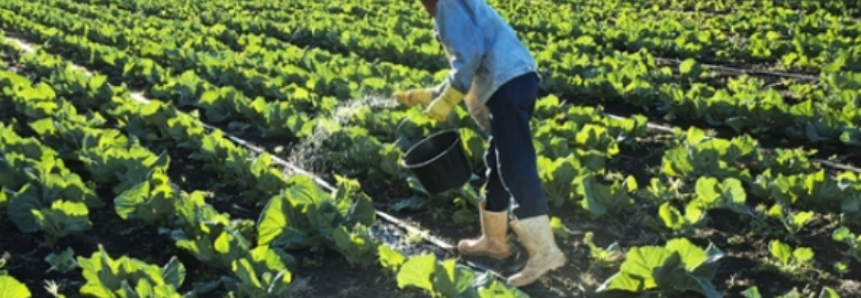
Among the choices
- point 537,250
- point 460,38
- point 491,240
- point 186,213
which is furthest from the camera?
point 186,213

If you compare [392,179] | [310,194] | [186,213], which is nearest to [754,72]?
[392,179]

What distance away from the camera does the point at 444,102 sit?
3.81 m

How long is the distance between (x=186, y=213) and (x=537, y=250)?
1.68 m

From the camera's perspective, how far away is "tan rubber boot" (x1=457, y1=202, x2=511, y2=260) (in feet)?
13.7

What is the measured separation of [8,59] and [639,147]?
7687 millimetres

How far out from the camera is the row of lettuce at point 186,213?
3.64 m

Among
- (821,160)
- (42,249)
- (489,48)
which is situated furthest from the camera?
(821,160)

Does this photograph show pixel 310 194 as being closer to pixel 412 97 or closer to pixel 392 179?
pixel 412 97

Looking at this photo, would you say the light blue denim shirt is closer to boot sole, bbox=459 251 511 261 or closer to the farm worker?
the farm worker

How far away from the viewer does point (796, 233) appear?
459 cm

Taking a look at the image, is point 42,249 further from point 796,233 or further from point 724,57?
point 724,57

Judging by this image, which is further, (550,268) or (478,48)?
(550,268)

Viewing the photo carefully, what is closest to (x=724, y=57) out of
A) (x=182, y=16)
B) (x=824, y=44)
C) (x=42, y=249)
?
(x=824, y=44)

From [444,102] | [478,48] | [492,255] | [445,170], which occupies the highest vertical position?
[478,48]
